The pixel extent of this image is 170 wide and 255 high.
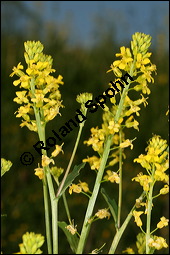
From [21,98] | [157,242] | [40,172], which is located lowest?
[157,242]

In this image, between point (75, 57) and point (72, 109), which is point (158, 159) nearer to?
point (72, 109)

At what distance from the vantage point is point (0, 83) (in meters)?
3.76

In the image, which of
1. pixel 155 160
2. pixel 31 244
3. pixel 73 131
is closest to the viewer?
pixel 31 244

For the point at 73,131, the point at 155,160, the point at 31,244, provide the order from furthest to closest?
the point at 73,131
the point at 155,160
the point at 31,244

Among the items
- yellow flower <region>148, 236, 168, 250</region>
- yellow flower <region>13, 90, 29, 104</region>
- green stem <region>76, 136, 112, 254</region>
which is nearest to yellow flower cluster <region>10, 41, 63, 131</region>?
yellow flower <region>13, 90, 29, 104</region>

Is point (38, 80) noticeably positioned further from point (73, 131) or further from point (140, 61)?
point (73, 131)

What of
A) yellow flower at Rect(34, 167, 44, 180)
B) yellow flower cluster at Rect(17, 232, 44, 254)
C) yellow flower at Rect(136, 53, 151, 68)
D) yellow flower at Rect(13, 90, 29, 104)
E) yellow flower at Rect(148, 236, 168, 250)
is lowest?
yellow flower at Rect(148, 236, 168, 250)

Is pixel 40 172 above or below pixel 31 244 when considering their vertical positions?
above

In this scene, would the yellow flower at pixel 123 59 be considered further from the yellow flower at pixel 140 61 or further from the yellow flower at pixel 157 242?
the yellow flower at pixel 157 242

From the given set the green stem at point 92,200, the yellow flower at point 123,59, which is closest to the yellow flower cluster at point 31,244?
the green stem at point 92,200

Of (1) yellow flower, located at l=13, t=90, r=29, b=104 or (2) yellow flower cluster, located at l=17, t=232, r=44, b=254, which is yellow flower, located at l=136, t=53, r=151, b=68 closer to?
(1) yellow flower, located at l=13, t=90, r=29, b=104

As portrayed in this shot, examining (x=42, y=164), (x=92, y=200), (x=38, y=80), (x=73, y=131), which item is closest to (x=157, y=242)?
(x=92, y=200)

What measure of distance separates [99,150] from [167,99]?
298cm

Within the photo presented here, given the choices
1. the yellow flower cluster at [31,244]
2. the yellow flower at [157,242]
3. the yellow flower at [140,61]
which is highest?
the yellow flower at [140,61]
